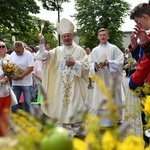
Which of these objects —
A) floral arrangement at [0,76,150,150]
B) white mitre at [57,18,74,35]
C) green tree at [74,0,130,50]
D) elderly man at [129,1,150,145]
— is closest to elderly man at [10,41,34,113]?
white mitre at [57,18,74,35]

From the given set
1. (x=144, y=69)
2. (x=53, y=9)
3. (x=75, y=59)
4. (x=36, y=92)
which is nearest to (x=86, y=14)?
(x=53, y=9)

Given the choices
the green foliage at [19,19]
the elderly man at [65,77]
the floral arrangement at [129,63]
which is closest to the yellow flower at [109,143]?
the floral arrangement at [129,63]

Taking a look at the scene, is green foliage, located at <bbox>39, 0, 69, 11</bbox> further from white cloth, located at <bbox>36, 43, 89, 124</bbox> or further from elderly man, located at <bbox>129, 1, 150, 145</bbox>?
elderly man, located at <bbox>129, 1, 150, 145</bbox>

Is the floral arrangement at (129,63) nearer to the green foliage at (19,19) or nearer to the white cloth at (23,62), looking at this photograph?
the white cloth at (23,62)

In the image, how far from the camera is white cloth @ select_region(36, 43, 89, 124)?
6.01 metres

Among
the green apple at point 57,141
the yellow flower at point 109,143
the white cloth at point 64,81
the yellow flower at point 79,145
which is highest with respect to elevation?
the green apple at point 57,141

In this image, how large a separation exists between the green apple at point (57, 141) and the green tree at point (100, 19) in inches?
1590

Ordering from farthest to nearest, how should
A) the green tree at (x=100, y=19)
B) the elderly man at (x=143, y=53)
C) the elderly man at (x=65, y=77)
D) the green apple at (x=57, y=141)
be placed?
the green tree at (x=100, y=19) < the elderly man at (x=65, y=77) < the elderly man at (x=143, y=53) < the green apple at (x=57, y=141)

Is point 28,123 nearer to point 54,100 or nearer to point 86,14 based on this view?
point 54,100

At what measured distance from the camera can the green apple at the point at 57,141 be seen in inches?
33.2

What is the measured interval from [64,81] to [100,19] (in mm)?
37333

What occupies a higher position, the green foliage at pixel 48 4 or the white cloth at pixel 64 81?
the green foliage at pixel 48 4

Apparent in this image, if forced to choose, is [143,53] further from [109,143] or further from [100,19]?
[100,19]

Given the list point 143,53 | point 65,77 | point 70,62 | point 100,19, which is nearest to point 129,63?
point 65,77
